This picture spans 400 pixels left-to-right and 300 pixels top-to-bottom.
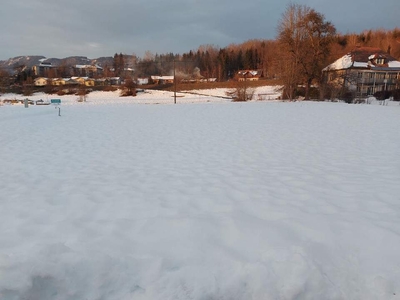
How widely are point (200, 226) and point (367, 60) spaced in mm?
56939

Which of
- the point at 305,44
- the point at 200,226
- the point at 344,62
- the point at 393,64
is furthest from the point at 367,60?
the point at 200,226

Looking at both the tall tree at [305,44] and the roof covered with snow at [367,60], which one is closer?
the tall tree at [305,44]

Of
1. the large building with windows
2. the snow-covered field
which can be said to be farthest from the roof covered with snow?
the snow-covered field

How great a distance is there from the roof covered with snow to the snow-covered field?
153ft

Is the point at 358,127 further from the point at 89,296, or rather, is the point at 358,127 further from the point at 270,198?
the point at 89,296

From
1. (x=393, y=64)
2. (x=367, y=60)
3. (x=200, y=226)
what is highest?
(x=367, y=60)

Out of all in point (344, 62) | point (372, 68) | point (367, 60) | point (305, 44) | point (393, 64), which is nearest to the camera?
point (305, 44)

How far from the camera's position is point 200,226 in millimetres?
3330

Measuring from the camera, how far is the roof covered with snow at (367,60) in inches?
1817

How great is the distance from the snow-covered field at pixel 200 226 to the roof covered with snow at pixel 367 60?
46.7 metres

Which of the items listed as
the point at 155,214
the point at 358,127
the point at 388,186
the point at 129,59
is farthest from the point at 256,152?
the point at 129,59

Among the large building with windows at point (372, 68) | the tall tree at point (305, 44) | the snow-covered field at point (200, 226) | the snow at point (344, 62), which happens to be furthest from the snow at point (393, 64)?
the snow-covered field at point (200, 226)

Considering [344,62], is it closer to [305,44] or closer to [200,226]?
[305,44]

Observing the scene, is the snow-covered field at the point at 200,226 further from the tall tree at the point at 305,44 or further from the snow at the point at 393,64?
the snow at the point at 393,64
